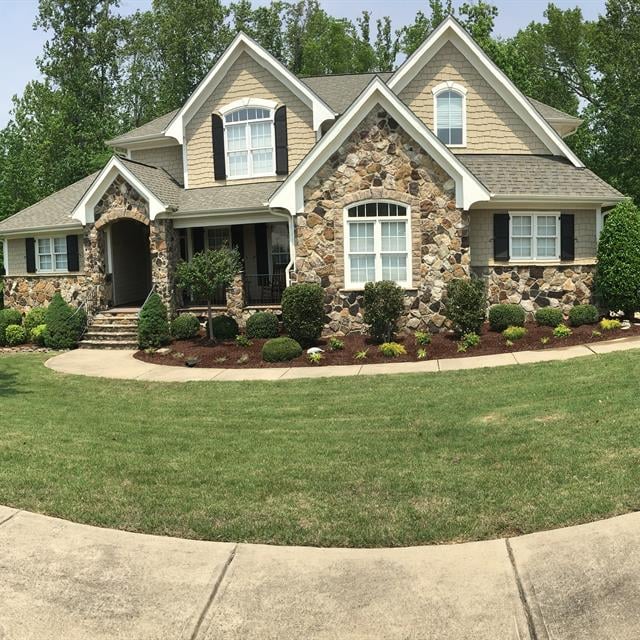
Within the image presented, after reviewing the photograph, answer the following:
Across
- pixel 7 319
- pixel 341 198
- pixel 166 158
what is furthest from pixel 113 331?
pixel 341 198

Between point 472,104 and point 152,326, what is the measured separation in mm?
10947

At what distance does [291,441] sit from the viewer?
8.09 m

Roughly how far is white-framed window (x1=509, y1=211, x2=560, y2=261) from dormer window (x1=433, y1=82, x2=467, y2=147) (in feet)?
10.3

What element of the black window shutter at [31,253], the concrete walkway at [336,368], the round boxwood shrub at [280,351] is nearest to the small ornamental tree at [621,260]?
the concrete walkway at [336,368]

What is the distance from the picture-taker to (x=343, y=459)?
722 centimetres

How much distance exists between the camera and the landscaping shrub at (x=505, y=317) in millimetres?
16625

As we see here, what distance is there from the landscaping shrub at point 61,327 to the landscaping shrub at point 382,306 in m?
8.45

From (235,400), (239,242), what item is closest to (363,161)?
(239,242)

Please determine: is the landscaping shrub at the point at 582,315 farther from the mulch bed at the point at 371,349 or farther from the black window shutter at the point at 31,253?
the black window shutter at the point at 31,253

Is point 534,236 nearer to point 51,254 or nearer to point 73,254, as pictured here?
point 73,254

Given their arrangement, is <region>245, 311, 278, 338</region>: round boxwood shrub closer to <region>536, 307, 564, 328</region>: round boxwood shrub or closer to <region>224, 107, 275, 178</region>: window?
<region>224, 107, 275, 178</region>: window

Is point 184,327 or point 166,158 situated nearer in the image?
point 184,327

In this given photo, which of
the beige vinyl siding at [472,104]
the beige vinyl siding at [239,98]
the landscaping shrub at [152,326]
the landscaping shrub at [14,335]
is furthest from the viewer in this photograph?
the landscaping shrub at [14,335]

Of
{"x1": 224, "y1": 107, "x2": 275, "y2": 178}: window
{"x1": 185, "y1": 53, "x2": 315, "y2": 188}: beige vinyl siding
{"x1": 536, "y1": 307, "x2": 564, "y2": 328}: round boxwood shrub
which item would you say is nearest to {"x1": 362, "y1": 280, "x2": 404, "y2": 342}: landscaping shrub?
{"x1": 536, "y1": 307, "x2": 564, "y2": 328}: round boxwood shrub
